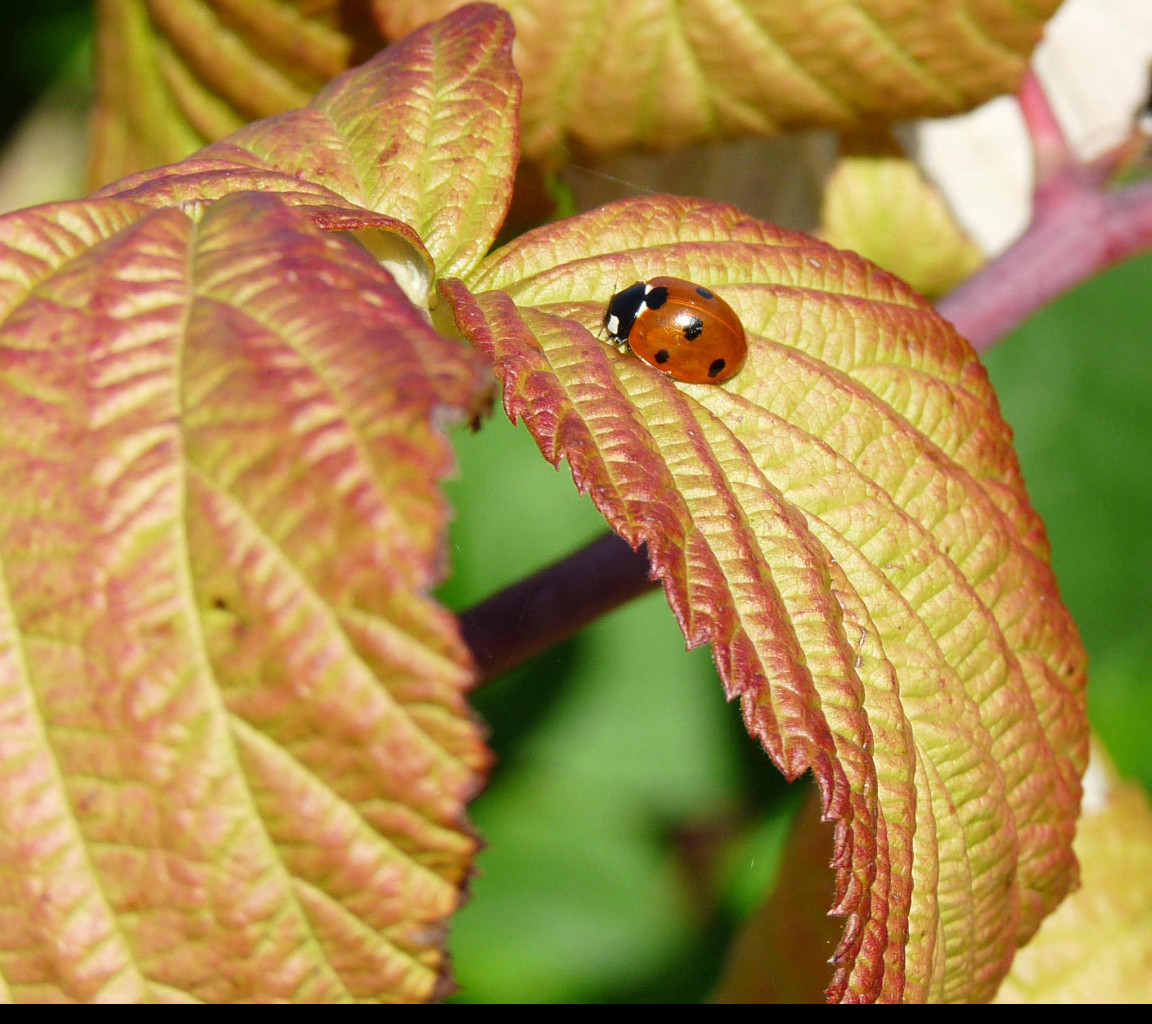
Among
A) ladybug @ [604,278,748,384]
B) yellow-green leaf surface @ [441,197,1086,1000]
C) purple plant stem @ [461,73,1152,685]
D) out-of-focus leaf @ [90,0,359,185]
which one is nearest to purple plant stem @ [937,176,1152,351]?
purple plant stem @ [461,73,1152,685]

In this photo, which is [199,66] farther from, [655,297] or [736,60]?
[655,297]

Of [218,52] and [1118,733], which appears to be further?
[1118,733]

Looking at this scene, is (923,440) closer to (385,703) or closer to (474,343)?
(474,343)

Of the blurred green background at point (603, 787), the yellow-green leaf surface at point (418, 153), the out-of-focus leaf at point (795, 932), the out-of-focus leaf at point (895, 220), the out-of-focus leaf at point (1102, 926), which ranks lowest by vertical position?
the blurred green background at point (603, 787)

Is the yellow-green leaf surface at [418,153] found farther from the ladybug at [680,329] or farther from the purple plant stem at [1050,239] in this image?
the purple plant stem at [1050,239]

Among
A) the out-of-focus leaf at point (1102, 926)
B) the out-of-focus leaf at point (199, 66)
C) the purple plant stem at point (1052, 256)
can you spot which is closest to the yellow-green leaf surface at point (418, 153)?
the out-of-focus leaf at point (199, 66)

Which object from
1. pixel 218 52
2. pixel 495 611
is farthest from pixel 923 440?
pixel 218 52
